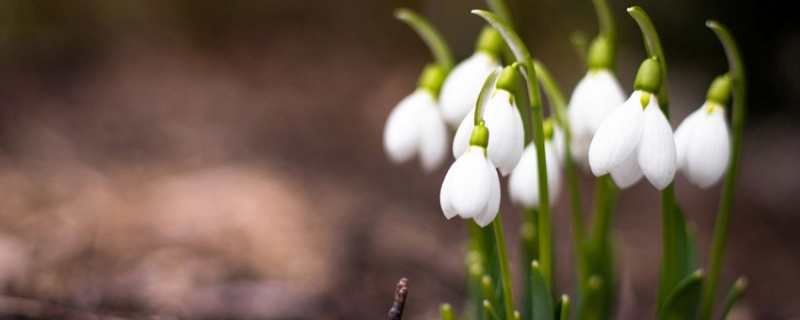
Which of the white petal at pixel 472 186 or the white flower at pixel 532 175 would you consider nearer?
the white petal at pixel 472 186

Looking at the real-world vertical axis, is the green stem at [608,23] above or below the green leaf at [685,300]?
above

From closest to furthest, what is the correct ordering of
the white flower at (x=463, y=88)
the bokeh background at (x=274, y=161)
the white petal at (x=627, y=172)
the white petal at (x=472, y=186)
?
the white petal at (x=472, y=186)
the white petal at (x=627, y=172)
the white flower at (x=463, y=88)
the bokeh background at (x=274, y=161)

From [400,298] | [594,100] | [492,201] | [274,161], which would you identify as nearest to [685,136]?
[594,100]

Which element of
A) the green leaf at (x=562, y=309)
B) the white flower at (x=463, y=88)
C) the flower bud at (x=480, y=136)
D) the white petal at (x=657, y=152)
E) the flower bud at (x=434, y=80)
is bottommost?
the green leaf at (x=562, y=309)

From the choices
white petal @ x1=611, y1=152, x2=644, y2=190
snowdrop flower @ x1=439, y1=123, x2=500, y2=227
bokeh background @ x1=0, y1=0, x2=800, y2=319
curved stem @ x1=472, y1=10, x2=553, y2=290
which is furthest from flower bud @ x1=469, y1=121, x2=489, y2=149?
bokeh background @ x1=0, y1=0, x2=800, y2=319

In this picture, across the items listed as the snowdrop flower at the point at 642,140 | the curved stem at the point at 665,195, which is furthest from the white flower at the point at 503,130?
the curved stem at the point at 665,195

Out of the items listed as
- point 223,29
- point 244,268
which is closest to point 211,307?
point 244,268

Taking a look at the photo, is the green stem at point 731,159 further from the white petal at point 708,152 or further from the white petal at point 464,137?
the white petal at point 464,137

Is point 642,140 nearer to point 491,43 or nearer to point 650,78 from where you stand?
point 650,78
